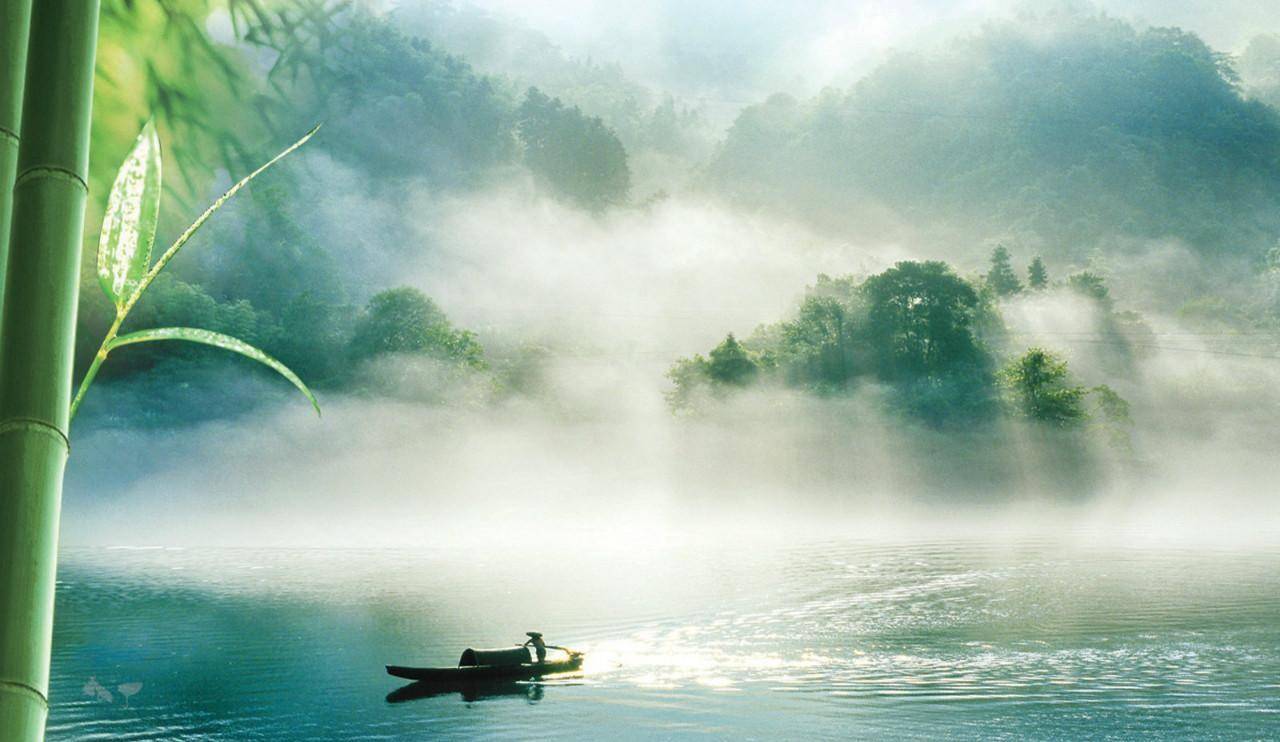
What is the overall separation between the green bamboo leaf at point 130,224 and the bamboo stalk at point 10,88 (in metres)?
0.11

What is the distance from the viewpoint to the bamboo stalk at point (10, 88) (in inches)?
26.9

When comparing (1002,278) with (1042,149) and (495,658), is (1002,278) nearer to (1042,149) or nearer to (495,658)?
(1042,149)

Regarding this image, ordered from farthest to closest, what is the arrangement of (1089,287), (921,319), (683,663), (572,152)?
1. (572,152)
2. (1089,287)
3. (921,319)
4. (683,663)

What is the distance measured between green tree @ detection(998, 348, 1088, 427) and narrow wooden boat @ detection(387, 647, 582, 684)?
37655 millimetres

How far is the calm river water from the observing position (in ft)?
46.7

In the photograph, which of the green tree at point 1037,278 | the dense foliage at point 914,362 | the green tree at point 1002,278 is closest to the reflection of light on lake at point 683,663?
the dense foliage at point 914,362

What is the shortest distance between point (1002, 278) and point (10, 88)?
6250cm

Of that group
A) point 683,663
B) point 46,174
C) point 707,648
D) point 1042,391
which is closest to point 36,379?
point 46,174

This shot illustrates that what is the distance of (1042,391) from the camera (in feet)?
157

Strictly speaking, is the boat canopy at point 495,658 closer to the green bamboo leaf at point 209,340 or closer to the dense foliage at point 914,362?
the green bamboo leaf at point 209,340

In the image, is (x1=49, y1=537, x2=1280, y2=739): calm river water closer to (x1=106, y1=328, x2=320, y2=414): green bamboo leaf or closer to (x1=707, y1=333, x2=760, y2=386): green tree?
(x1=106, y1=328, x2=320, y2=414): green bamboo leaf

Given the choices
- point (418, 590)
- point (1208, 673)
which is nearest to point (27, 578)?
point (1208, 673)

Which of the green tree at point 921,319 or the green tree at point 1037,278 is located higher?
the green tree at point 1037,278

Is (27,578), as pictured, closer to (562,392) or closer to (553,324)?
(562,392)
